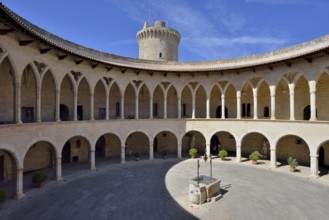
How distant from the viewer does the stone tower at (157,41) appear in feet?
115

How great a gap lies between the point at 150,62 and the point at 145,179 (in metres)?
15.0

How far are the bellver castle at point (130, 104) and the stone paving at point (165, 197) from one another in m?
1.70

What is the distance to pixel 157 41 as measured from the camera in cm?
3512

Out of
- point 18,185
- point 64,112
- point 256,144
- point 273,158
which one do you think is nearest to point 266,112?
point 256,144

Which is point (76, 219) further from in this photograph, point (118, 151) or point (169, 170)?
point (118, 151)

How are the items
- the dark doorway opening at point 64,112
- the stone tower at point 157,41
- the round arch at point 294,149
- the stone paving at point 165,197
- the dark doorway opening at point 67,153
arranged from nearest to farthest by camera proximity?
the stone paving at point 165,197, the round arch at point 294,149, the dark doorway opening at point 64,112, the dark doorway opening at point 67,153, the stone tower at point 157,41

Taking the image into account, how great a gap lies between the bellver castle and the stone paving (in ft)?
5.57

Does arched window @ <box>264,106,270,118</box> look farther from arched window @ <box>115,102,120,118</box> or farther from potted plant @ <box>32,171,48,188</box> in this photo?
potted plant @ <box>32,171,48,188</box>

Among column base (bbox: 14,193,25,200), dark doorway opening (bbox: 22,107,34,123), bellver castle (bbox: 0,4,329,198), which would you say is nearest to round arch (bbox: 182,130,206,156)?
bellver castle (bbox: 0,4,329,198)

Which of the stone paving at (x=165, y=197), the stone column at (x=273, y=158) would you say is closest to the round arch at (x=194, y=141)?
the stone paving at (x=165, y=197)

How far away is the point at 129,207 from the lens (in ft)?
40.7

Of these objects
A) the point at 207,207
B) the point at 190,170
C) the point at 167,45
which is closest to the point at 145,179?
the point at 190,170

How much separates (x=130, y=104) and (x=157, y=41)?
13.7 meters

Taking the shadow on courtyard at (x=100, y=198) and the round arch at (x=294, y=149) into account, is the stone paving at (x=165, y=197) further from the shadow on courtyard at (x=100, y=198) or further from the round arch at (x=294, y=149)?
the round arch at (x=294, y=149)
